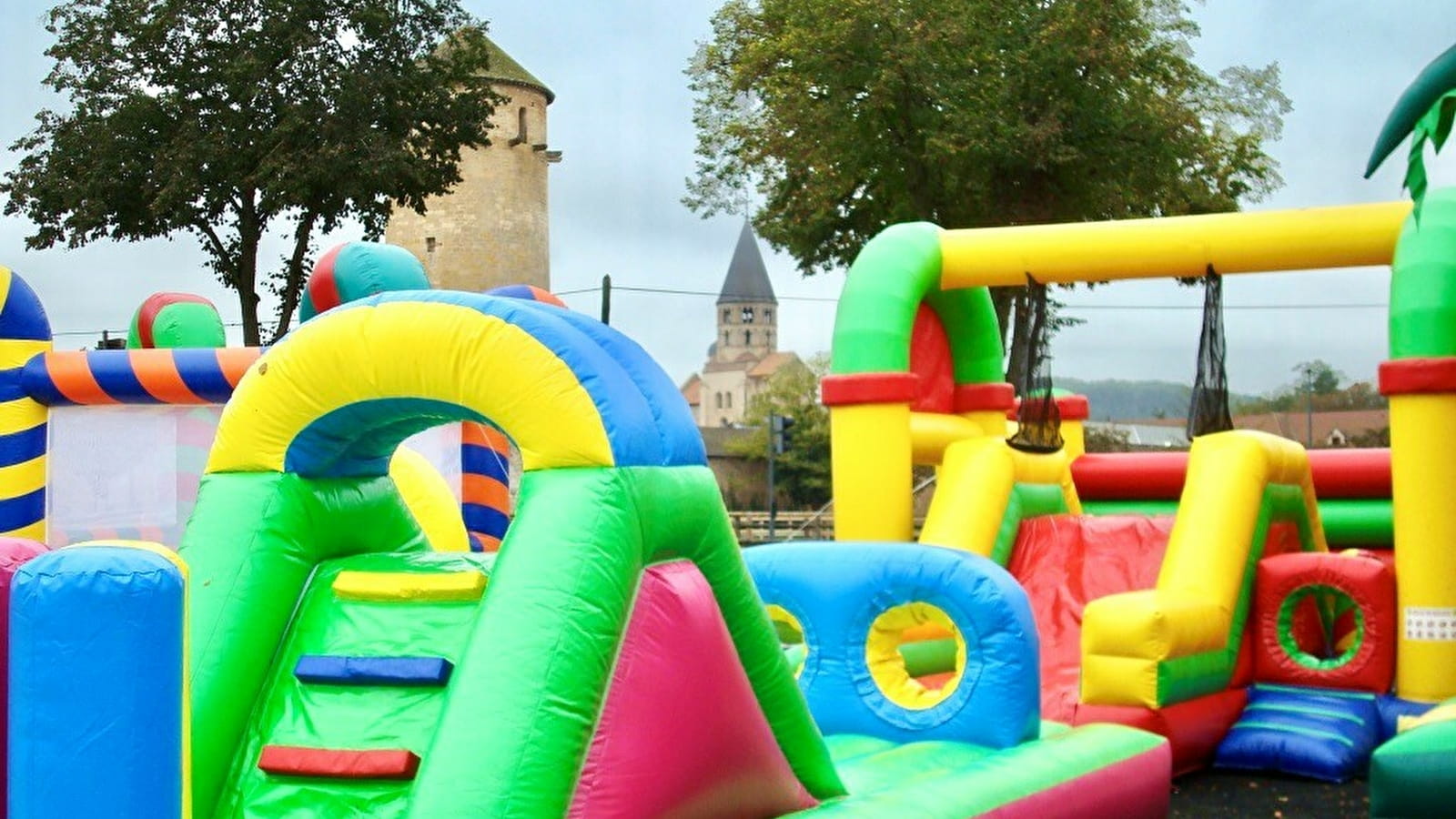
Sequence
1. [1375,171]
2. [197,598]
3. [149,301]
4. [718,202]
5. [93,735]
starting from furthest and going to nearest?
[718,202]
[149,301]
[1375,171]
[197,598]
[93,735]

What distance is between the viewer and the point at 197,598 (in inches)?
157

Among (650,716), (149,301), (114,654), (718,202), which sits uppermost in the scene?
(718,202)

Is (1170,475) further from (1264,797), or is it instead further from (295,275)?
(295,275)

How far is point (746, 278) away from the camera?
97375 mm

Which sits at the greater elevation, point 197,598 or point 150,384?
point 150,384

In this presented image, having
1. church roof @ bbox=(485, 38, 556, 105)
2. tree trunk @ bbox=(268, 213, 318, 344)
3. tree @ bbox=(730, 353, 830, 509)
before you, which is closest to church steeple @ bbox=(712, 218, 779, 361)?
tree @ bbox=(730, 353, 830, 509)

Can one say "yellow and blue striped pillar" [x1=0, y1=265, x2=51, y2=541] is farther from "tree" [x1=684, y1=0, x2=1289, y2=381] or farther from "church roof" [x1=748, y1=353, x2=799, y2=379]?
"church roof" [x1=748, y1=353, x2=799, y2=379]

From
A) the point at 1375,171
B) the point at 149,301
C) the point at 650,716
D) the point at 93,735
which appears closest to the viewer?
the point at 93,735

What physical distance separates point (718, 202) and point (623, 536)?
19.3 meters

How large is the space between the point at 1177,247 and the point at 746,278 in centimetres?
8904

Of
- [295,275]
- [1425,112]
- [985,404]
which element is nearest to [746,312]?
[295,275]

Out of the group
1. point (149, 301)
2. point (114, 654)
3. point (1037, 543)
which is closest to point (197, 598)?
point (114, 654)

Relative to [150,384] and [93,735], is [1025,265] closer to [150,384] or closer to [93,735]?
[150,384]

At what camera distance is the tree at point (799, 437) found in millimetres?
46500
